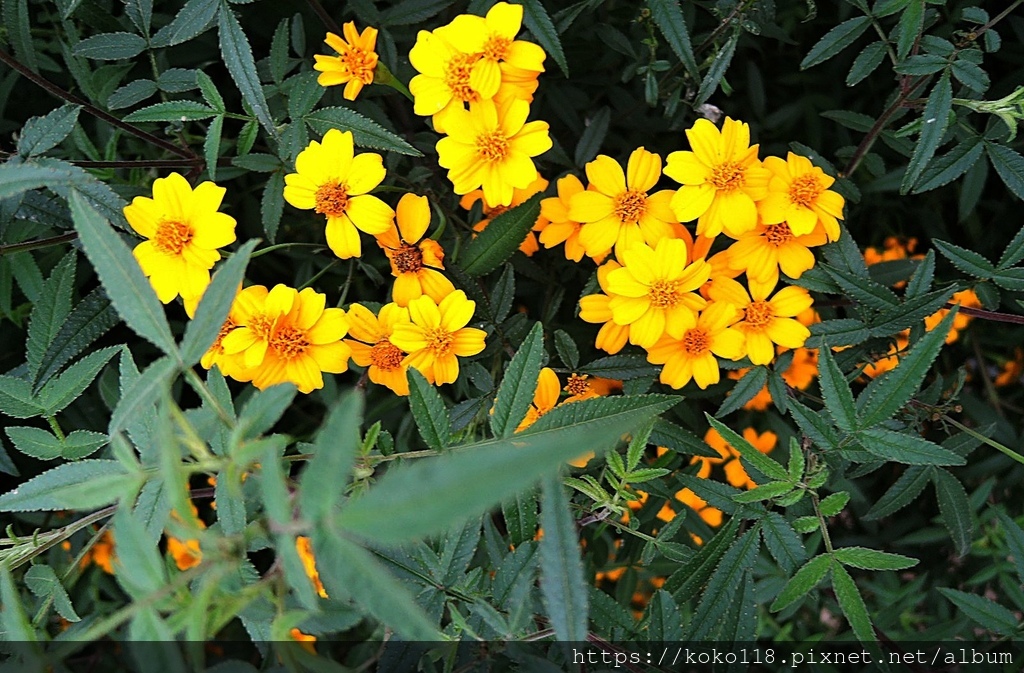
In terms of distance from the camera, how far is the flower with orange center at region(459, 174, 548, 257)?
5.26 feet

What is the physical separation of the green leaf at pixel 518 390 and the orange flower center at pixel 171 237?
674 mm

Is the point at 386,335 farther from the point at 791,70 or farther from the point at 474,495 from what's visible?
the point at 791,70

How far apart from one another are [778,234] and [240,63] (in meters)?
1.03

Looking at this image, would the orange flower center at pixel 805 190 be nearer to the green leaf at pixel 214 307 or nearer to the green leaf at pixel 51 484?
the green leaf at pixel 214 307

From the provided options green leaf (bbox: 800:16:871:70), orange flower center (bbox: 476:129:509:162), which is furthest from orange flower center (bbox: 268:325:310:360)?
green leaf (bbox: 800:16:871:70)

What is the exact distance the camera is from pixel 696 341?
155 centimetres

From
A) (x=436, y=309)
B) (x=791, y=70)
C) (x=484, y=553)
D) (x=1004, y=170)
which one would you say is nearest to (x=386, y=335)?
(x=436, y=309)

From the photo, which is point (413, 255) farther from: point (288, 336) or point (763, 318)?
point (763, 318)

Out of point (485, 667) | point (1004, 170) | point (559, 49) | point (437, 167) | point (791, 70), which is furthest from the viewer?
point (791, 70)

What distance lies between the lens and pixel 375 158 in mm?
1457

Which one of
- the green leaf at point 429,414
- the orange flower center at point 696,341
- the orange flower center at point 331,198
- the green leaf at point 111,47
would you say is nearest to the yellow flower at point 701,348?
the orange flower center at point 696,341

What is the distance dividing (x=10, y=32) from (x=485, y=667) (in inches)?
59.7

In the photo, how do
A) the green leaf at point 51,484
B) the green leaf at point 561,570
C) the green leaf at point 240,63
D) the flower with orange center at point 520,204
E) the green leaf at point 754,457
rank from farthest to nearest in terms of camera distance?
the flower with orange center at point 520,204, the green leaf at point 240,63, the green leaf at point 754,457, the green leaf at point 51,484, the green leaf at point 561,570

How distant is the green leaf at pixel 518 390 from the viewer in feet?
3.96
